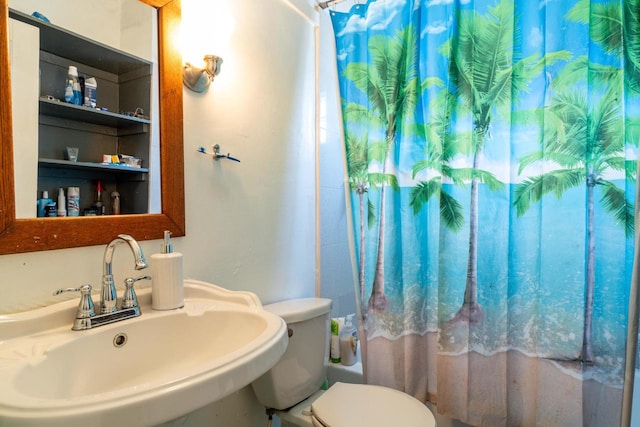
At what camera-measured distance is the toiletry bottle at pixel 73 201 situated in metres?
0.90

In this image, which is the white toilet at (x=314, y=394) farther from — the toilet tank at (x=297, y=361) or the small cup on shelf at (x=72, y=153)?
the small cup on shelf at (x=72, y=153)

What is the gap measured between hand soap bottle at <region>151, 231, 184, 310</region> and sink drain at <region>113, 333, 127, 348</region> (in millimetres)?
121

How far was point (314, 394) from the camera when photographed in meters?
1.40

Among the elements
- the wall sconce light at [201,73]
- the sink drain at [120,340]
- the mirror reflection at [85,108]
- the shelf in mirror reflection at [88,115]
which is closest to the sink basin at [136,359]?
the sink drain at [120,340]

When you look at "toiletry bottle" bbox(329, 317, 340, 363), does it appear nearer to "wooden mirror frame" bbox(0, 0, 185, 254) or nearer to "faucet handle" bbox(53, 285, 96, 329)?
"wooden mirror frame" bbox(0, 0, 185, 254)

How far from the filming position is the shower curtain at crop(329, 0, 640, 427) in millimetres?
1142

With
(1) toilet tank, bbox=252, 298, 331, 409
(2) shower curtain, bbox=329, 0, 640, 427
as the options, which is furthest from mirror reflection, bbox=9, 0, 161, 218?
(2) shower curtain, bbox=329, 0, 640, 427

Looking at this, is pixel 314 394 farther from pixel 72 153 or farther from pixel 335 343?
pixel 72 153

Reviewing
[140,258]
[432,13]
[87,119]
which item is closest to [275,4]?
[432,13]

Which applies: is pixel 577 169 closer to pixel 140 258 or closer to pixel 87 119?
pixel 140 258

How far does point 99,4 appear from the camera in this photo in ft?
3.20

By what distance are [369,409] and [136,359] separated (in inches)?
30.5

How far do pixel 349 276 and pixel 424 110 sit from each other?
0.98 metres

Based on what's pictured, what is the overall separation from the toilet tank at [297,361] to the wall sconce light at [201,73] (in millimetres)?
828
